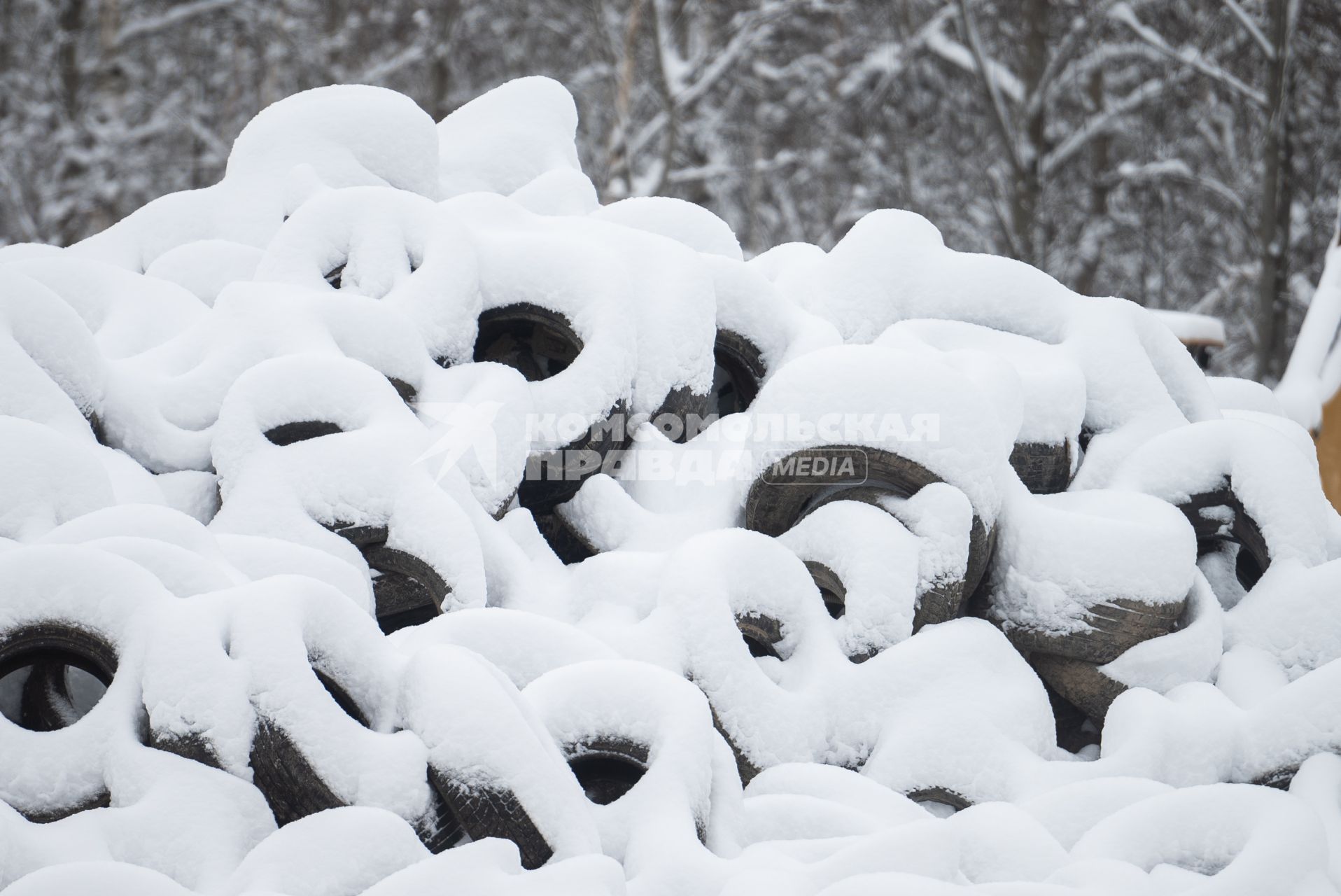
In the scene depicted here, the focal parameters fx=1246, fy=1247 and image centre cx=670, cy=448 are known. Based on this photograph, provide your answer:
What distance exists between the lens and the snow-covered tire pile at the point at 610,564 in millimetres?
1411

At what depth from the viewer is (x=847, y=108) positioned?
1195 cm

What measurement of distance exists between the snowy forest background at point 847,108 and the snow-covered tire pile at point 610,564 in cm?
586

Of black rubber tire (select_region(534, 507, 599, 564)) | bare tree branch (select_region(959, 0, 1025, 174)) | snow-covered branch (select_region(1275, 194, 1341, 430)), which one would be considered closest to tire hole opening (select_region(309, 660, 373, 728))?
black rubber tire (select_region(534, 507, 599, 564))

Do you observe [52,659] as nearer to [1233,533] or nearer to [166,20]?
[1233,533]

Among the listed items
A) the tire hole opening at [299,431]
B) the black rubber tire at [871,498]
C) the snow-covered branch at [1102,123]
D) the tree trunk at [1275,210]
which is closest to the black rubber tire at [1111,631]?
the black rubber tire at [871,498]

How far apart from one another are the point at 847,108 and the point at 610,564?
10.7 metres

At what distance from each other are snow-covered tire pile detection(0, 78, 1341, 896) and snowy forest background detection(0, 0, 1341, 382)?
5.86 meters

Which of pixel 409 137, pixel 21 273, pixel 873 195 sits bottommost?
pixel 873 195

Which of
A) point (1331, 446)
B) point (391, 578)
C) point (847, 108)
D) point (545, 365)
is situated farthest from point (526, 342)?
point (847, 108)

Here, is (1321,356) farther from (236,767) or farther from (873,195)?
(873,195)

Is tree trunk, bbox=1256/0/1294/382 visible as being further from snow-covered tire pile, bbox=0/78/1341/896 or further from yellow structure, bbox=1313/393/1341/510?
snow-covered tire pile, bbox=0/78/1341/896

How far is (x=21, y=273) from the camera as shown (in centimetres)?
216

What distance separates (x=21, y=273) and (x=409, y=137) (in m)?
0.86

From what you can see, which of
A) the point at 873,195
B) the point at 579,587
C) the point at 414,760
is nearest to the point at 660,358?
the point at 579,587
